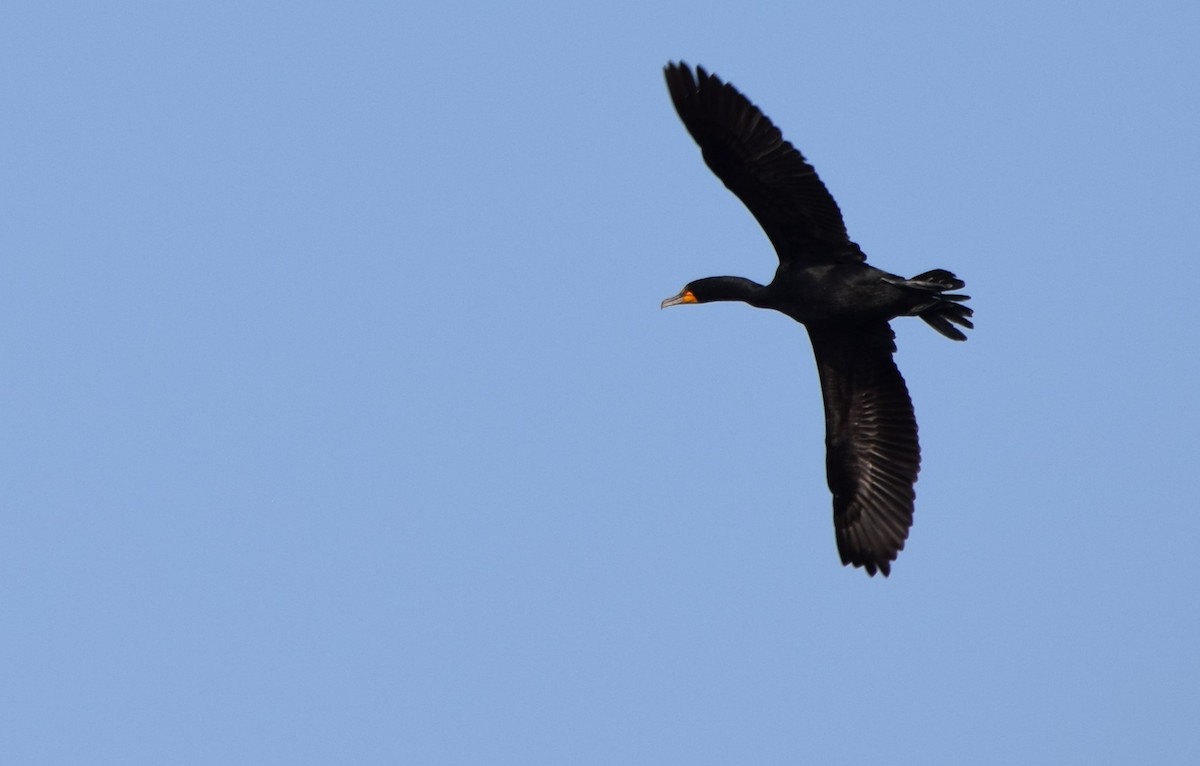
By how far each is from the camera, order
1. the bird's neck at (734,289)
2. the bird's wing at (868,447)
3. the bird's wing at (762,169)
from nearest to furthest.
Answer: the bird's wing at (762,169) < the bird's neck at (734,289) < the bird's wing at (868,447)

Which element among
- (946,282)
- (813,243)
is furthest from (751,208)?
(946,282)

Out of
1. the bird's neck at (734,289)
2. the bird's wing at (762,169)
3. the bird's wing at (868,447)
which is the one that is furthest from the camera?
the bird's wing at (868,447)

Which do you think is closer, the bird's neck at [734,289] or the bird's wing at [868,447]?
the bird's neck at [734,289]

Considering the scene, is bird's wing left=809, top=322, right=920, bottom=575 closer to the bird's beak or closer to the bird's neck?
the bird's neck

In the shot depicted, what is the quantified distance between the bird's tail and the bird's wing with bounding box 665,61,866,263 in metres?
0.48

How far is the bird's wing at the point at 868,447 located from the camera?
1466 centimetres

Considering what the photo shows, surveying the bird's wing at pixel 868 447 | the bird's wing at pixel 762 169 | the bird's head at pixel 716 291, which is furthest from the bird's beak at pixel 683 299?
the bird's wing at pixel 762 169

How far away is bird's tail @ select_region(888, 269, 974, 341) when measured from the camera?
44.1 ft

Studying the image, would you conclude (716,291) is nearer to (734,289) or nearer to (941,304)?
(734,289)

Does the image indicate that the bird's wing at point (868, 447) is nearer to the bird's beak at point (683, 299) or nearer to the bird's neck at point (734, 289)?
the bird's neck at point (734, 289)

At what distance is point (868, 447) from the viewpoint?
14.9 metres

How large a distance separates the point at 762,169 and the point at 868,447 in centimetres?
280

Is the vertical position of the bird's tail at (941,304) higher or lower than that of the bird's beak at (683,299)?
lower

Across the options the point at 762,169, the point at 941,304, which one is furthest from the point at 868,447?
the point at 762,169
